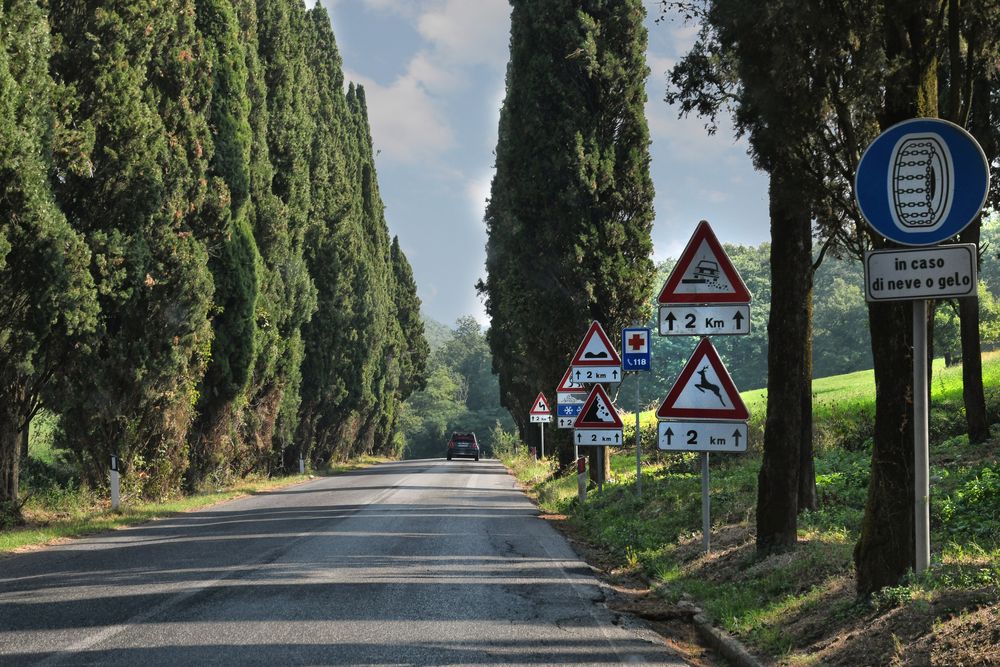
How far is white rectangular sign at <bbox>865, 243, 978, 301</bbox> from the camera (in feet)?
18.1

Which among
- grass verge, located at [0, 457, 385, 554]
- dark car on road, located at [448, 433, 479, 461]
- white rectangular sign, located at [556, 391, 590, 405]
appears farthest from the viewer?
dark car on road, located at [448, 433, 479, 461]

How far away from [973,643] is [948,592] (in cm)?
89

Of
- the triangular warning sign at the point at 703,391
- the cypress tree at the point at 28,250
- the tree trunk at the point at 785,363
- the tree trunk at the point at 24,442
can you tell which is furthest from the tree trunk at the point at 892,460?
the tree trunk at the point at 24,442

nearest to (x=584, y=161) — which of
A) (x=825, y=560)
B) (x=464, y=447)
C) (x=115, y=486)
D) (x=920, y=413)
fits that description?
(x=115, y=486)

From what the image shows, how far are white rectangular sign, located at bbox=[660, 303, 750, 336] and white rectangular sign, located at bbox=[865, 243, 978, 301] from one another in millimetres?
4095

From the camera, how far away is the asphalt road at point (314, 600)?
6461 millimetres

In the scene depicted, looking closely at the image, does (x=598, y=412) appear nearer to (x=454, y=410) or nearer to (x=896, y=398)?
(x=896, y=398)

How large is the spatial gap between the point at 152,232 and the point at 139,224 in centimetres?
52

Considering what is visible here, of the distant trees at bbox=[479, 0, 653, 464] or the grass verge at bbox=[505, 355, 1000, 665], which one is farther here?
the distant trees at bbox=[479, 0, 653, 464]

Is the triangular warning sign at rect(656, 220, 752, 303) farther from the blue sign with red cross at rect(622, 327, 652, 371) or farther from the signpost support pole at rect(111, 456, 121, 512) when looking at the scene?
the signpost support pole at rect(111, 456, 121, 512)

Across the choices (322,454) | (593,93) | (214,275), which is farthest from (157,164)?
(322,454)

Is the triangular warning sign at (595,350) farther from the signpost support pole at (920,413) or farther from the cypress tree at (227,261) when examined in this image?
the signpost support pole at (920,413)

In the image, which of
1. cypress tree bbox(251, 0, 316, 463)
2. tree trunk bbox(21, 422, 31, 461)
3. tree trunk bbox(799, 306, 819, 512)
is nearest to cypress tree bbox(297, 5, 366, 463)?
cypress tree bbox(251, 0, 316, 463)

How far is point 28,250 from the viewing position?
14.9m
